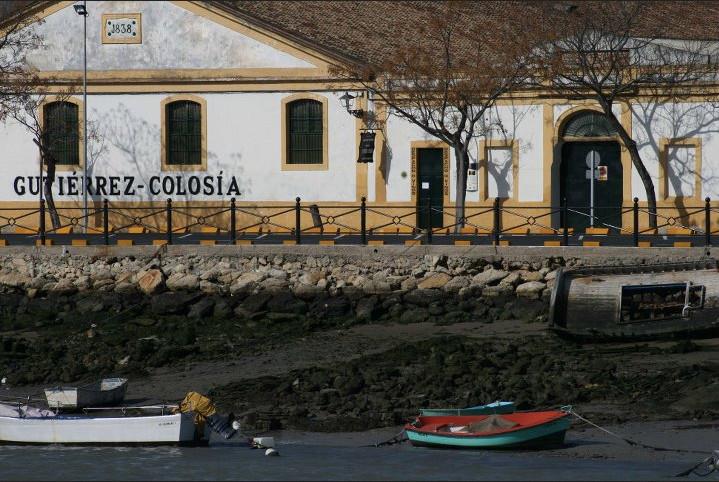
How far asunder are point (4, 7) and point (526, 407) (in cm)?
4580

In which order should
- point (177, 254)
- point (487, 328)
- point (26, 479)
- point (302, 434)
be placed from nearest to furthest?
1. point (26, 479)
2. point (302, 434)
3. point (487, 328)
4. point (177, 254)

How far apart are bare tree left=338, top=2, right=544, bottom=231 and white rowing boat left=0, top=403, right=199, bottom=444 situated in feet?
52.0

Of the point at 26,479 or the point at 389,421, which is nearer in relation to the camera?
the point at 26,479

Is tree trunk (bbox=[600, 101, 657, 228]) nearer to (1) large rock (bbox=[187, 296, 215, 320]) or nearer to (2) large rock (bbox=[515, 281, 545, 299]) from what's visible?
(2) large rock (bbox=[515, 281, 545, 299])

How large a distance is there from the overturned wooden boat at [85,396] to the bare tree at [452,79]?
556 inches

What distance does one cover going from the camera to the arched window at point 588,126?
37.3m

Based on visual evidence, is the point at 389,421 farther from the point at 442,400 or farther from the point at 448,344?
the point at 448,344

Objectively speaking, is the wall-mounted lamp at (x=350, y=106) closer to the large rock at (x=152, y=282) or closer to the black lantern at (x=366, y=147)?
the black lantern at (x=366, y=147)

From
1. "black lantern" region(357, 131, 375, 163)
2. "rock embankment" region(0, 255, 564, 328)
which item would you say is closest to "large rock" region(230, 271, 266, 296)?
"rock embankment" region(0, 255, 564, 328)

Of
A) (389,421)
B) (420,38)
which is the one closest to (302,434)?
(389,421)

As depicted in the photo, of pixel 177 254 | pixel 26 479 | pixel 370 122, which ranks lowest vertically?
pixel 26 479

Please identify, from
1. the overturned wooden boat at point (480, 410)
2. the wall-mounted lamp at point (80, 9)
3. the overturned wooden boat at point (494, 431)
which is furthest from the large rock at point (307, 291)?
the wall-mounted lamp at point (80, 9)

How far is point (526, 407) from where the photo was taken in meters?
20.5

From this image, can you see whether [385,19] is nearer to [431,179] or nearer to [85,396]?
[431,179]
